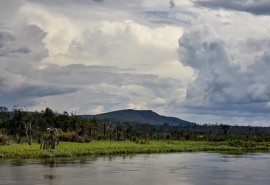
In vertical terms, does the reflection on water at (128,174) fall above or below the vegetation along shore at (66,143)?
below

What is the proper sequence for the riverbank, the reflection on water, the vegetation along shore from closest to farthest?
the reflection on water < the riverbank < the vegetation along shore

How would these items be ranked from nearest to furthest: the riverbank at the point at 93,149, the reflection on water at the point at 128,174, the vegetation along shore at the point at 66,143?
1. the reflection on water at the point at 128,174
2. the riverbank at the point at 93,149
3. the vegetation along shore at the point at 66,143

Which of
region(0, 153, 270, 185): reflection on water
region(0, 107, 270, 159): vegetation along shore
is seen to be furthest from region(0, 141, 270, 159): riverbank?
region(0, 153, 270, 185): reflection on water

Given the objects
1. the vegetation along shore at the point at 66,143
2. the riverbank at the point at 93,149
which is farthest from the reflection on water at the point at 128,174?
the vegetation along shore at the point at 66,143

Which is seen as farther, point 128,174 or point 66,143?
point 66,143

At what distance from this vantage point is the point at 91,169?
63938 mm

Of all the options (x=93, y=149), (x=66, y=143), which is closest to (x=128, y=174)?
(x=93, y=149)

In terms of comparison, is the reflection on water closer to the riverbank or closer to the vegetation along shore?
the riverbank

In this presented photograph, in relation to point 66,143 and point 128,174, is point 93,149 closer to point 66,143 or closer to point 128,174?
point 66,143

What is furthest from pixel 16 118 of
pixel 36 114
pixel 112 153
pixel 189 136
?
pixel 189 136

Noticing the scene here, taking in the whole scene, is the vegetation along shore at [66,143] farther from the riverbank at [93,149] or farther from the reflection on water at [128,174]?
the reflection on water at [128,174]

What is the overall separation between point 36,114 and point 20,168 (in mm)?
108739

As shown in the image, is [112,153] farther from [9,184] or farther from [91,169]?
[9,184]

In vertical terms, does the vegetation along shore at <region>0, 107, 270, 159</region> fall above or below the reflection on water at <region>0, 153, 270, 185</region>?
above
